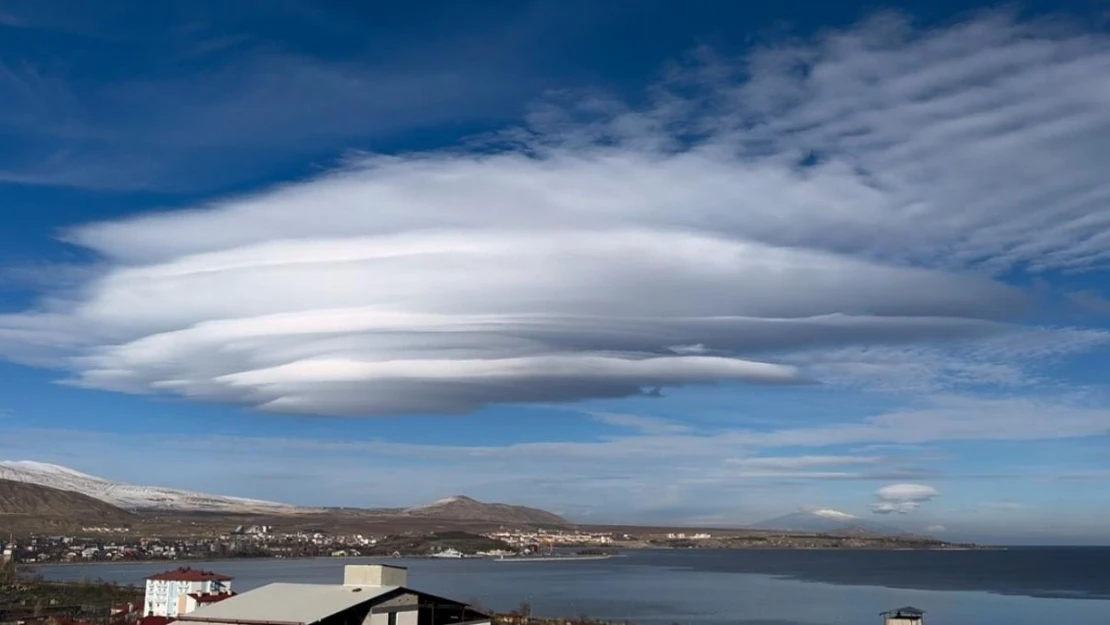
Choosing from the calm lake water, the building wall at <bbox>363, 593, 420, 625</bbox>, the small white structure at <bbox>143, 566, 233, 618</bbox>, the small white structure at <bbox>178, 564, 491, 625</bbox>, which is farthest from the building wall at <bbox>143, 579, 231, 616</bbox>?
the building wall at <bbox>363, 593, 420, 625</bbox>

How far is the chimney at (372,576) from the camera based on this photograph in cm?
2550

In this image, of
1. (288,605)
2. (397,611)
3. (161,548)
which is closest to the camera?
(288,605)

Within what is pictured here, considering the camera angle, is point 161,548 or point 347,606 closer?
point 347,606

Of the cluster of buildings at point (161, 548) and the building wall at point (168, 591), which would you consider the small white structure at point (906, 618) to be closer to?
the building wall at point (168, 591)

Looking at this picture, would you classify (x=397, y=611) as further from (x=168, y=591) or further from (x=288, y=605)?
(x=168, y=591)

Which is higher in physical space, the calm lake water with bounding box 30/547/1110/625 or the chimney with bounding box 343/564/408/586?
the chimney with bounding box 343/564/408/586

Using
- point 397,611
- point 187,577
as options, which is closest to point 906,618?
point 397,611

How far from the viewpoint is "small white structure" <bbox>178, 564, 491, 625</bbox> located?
2298cm

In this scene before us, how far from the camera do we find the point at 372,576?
2562 cm

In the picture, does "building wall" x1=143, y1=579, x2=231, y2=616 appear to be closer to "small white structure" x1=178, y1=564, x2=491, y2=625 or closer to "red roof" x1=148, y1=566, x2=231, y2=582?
"red roof" x1=148, y1=566, x2=231, y2=582

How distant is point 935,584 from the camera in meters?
110

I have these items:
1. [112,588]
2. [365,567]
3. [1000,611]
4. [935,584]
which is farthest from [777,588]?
[365,567]

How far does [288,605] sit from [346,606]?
1683 mm

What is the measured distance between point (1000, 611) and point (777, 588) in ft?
93.6
